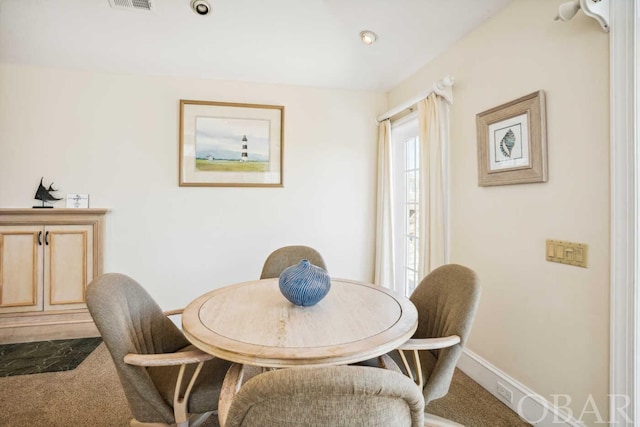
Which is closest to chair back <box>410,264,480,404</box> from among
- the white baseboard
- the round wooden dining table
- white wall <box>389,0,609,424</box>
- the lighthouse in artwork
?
the round wooden dining table

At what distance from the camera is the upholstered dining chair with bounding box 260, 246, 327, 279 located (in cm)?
242

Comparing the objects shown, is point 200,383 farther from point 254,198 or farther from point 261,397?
point 254,198

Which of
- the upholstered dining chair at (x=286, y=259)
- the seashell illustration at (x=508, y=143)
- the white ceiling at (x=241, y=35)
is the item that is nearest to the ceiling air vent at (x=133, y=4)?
the white ceiling at (x=241, y=35)

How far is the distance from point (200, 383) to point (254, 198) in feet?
6.81

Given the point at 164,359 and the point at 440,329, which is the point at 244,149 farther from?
the point at 440,329

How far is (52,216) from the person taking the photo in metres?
2.76

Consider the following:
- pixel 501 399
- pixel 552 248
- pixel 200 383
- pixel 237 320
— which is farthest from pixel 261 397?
pixel 501 399

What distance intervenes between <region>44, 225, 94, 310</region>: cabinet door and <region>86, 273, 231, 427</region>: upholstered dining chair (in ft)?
5.77

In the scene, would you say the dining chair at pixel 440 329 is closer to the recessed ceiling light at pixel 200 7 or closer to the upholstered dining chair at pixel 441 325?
the upholstered dining chair at pixel 441 325

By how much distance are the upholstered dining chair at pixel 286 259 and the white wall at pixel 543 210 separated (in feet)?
3.68

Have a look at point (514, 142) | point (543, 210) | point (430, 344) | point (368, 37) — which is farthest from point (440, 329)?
point (368, 37)

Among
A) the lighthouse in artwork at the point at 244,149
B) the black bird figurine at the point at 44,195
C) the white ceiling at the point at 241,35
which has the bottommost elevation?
the black bird figurine at the point at 44,195

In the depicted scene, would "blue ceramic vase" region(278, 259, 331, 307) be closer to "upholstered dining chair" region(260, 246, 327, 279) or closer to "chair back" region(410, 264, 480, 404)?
"chair back" region(410, 264, 480, 404)

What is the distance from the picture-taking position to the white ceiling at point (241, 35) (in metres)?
2.31
